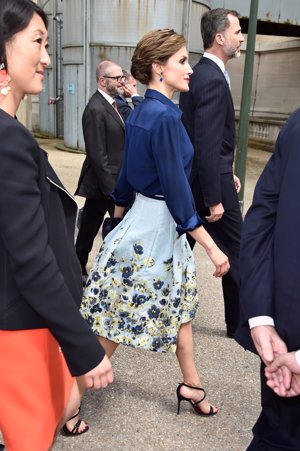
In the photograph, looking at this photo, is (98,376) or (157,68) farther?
(157,68)

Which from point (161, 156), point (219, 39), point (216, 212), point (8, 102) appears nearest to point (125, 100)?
point (219, 39)

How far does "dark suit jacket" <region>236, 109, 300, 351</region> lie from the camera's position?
1.41m

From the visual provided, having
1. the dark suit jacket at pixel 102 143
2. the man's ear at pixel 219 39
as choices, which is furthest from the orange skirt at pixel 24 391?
the dark suit jacket at pixel 102 143

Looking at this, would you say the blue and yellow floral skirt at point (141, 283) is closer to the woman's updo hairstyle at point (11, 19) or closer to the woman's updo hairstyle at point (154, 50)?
the woman's updo hairstyle at point (154, 50)

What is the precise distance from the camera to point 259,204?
62.5 inches

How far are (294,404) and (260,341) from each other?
0.84ft

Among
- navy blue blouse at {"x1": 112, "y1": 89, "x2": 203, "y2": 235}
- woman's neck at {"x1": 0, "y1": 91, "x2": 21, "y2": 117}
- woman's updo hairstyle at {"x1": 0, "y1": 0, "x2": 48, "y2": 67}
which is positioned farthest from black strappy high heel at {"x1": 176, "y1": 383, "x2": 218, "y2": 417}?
woman's updo hairstyle at {"x1": 0, "y1": 0, "x2": 48, "y2": 67}

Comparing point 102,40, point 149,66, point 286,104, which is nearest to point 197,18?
point 102,40

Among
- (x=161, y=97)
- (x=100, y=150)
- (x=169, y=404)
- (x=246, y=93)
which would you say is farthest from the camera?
(x=246, y=93)

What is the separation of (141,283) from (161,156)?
635 millimetres

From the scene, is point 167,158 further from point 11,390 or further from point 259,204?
Result: point 11,390

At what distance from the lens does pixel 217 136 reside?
299 centimetres

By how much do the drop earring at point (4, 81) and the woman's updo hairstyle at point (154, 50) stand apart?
1.19m

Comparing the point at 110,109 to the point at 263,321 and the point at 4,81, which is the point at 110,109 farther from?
the point at 263,321
